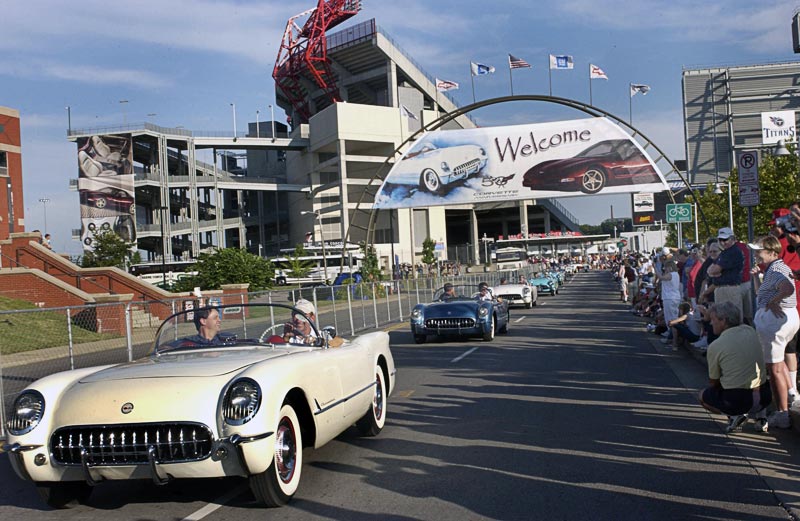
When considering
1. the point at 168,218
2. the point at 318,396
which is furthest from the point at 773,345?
the point at 168,218

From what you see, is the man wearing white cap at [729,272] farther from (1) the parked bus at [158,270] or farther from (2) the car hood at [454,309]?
(1) the parked bus at [158,270]

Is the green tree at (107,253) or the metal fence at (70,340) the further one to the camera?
Result: the green tree at (107,253)

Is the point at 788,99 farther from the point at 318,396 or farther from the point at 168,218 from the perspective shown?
the point at 318,396

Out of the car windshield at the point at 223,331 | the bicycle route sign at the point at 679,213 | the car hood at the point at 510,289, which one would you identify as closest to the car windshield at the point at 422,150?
the car hood at the point at 510,289

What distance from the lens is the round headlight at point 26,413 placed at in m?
4.95

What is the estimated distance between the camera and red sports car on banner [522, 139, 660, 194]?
38719 mm

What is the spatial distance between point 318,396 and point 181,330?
168 cm

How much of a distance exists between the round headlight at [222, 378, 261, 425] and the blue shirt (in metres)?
8.26

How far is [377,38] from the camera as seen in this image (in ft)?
255

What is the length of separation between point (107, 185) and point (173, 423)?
73490 millimetres

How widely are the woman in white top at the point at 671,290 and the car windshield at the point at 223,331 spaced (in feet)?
33.8

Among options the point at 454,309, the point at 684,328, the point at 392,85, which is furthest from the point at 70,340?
the point at 392,85

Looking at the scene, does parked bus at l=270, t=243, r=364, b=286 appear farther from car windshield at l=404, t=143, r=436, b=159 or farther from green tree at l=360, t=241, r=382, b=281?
car windshield at l=404, t=143, r=436, b=159

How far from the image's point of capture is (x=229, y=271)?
35594 millimetres
